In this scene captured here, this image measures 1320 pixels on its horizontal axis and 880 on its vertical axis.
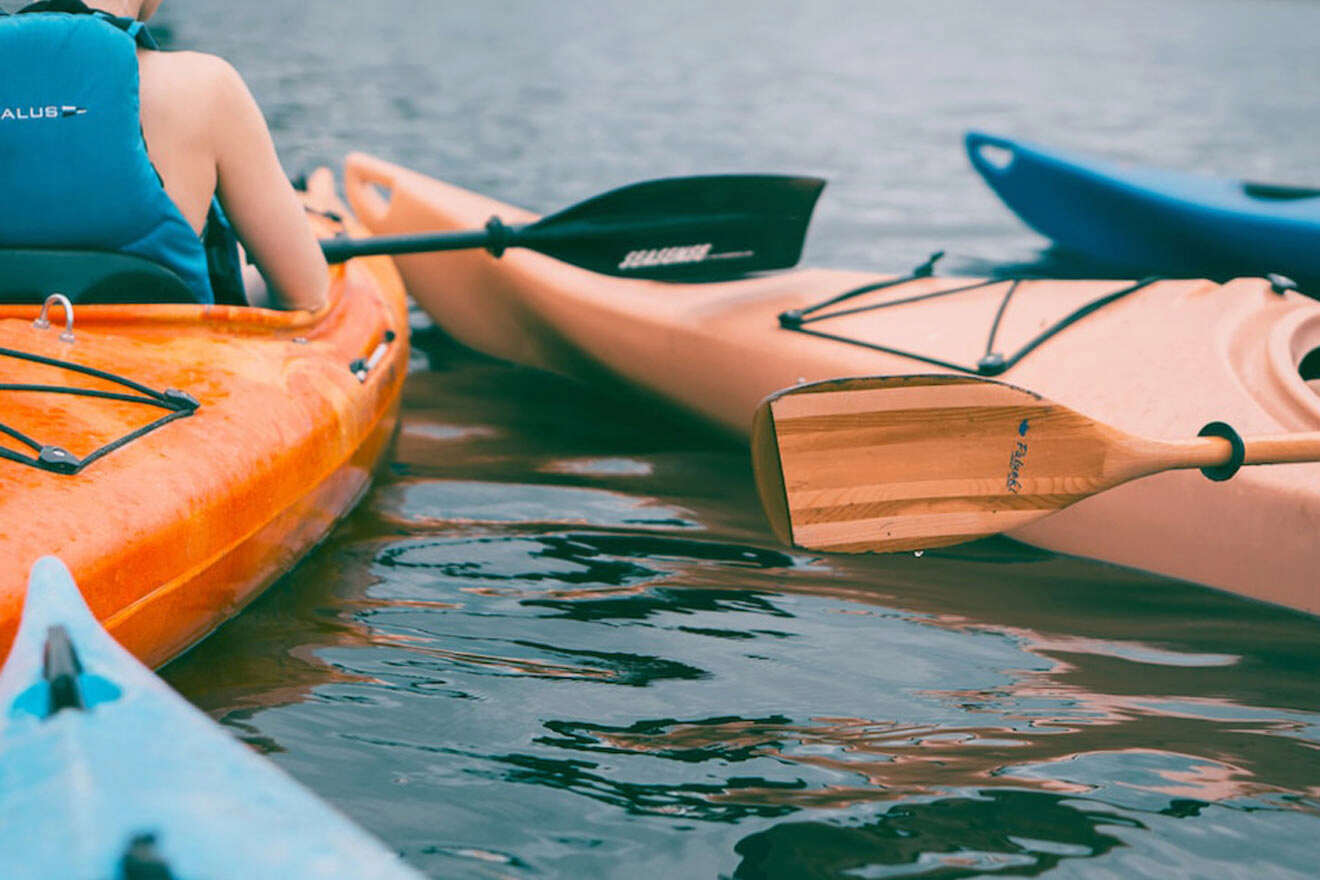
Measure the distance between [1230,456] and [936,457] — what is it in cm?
49

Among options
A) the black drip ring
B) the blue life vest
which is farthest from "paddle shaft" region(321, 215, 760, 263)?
the black drip ring

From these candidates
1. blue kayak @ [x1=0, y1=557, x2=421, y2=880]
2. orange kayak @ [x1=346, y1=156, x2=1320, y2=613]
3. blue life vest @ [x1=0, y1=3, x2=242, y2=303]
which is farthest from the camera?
orange kayak @ [x1=346, y1=156, x2=1320, y2=613]

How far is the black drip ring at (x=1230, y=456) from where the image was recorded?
7.34 ft

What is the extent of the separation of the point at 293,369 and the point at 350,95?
10249mm

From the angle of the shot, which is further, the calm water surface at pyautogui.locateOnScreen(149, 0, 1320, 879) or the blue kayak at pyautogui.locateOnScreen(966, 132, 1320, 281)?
the blue kayak at pyautogui.locateOnScreen(966, 132, 1320, 281)

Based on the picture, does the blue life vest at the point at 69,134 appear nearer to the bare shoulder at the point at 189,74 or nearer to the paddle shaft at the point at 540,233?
the bare shoulder at the point at 189,74

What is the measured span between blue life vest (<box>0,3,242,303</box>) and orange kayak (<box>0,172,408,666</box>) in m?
0.15

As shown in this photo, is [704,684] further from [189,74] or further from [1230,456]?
[189,74]

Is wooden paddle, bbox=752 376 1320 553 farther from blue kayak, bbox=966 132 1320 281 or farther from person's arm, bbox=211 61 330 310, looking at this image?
blue kayak, bbox=966 132 1320 281

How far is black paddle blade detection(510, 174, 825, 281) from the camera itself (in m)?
3.64

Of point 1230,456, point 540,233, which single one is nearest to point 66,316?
point 540,233

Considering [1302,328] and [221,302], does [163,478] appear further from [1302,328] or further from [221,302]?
[1302,328]

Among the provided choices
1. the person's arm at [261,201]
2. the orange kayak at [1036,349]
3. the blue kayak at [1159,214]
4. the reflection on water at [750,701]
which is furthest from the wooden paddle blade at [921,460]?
the blue kayak at [1159,214]

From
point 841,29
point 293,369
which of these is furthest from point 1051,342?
point 841,29
